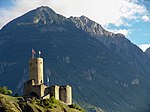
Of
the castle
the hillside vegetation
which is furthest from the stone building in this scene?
the hillside vegetation

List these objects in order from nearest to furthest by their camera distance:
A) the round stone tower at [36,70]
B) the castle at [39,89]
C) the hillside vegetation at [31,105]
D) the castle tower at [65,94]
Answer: the hillside vegetation at [31,105]
the castle at [39,89]
the castle tower at [65,94]
the round stone tower at [36,70]

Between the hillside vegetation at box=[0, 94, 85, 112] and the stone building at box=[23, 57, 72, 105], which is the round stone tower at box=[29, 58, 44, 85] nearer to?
the stone building at box=[23, 57, 72, 105]

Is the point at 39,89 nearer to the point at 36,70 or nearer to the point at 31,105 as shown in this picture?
the point at 36,70

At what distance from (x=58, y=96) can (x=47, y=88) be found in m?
3.87

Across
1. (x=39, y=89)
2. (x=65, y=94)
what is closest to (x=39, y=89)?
(x=39, y=89)

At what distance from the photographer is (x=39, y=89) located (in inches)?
4783

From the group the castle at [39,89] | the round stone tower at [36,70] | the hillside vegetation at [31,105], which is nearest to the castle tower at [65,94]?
the castle at [39,89]

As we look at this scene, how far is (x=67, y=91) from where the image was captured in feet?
416

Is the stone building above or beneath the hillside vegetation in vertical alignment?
above

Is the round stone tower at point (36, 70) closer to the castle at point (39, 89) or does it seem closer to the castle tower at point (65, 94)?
the castle at point (39, 89)

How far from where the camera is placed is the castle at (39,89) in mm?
121812

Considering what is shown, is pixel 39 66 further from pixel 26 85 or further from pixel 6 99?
pixel 6 99

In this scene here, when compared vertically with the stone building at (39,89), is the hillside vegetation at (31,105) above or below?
below

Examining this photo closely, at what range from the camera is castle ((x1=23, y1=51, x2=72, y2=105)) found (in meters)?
122
